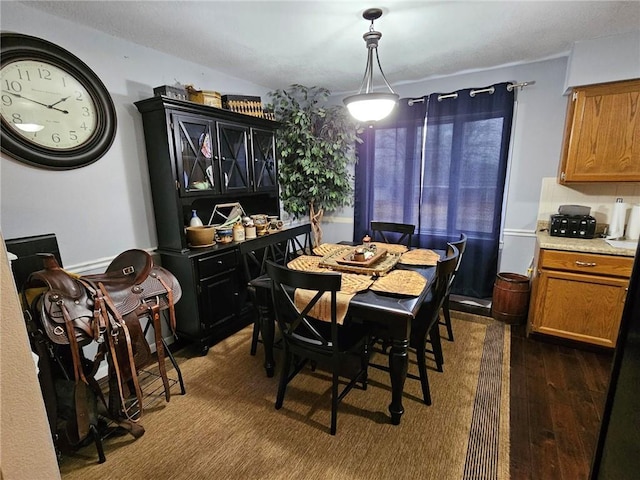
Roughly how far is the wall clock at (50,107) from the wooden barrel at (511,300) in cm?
353

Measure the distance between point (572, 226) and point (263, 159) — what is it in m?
2.93

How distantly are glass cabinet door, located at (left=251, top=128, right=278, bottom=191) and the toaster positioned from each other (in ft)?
8.91

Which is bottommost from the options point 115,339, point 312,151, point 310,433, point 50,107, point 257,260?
point 310,433

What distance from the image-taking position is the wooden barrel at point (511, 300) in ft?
9.41

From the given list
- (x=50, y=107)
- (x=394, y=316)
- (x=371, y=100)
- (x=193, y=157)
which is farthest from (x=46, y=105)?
(x=394, y=316)

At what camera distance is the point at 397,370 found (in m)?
1.70

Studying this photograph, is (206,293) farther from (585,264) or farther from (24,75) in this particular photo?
(585,264)

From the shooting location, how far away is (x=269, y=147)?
3182 mm

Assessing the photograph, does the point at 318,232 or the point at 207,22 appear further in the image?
the point at 318,232

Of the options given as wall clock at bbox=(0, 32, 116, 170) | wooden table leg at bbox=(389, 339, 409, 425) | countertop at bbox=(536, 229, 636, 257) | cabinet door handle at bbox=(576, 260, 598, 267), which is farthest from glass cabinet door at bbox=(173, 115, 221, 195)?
cabinet door handle at bbox=(576, 260, 598, 267)

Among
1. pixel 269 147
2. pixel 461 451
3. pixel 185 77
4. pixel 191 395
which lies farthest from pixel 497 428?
pixel 185 77

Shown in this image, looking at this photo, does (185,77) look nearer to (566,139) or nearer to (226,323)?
(226,323)

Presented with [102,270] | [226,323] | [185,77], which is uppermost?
[185,77]

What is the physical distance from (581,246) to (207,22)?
3189 millimetres
